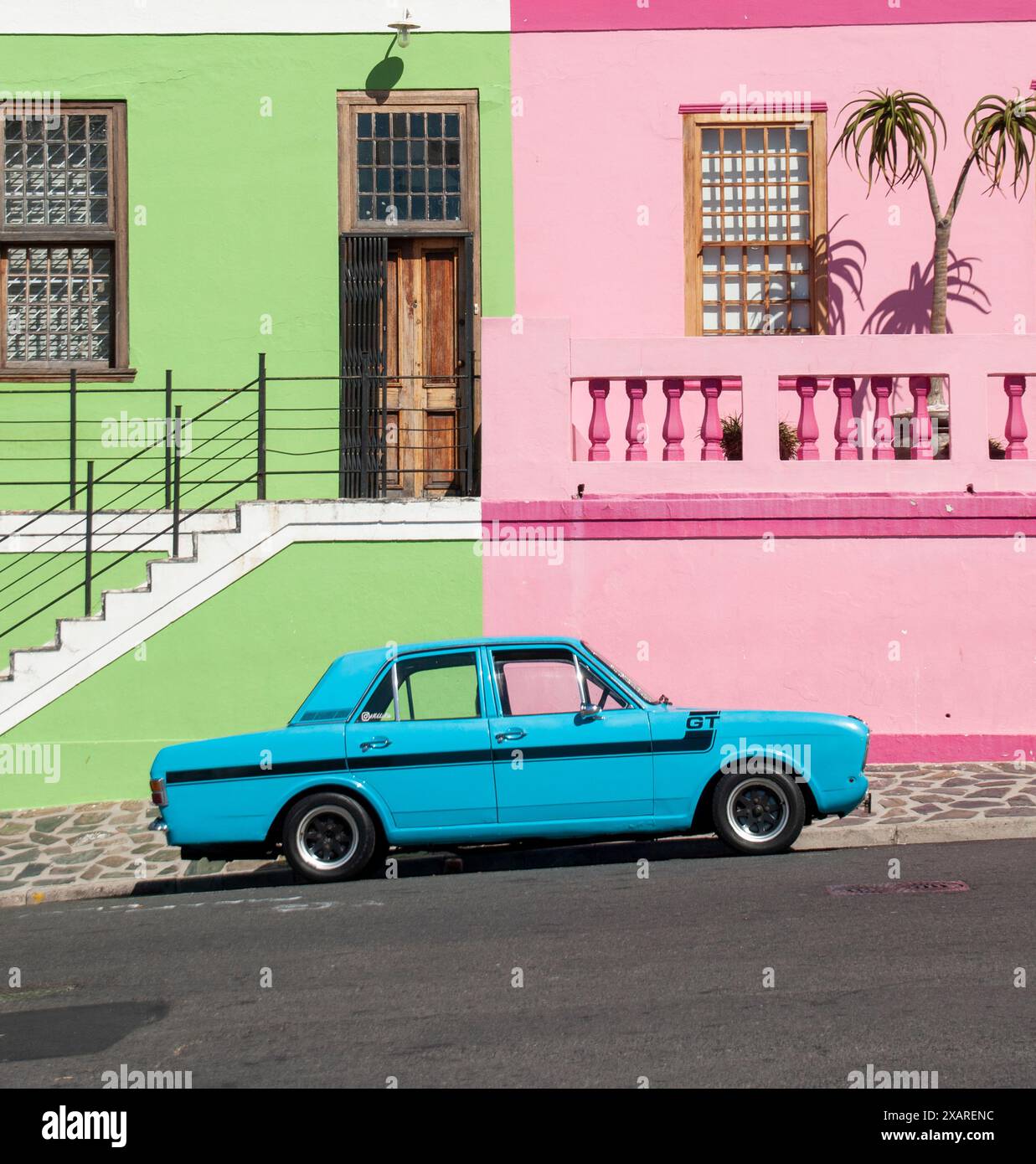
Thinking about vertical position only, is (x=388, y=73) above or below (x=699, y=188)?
above

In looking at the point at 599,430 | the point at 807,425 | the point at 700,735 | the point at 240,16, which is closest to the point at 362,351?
the point at 599,430

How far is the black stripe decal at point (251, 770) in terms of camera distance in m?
10.1

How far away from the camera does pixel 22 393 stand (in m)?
15.9

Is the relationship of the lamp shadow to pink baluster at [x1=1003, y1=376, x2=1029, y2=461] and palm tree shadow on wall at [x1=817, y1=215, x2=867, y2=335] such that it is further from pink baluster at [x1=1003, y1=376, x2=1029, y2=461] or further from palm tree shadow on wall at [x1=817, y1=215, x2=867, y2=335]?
pink baluster at [x1=1003, y1=376, x2=1029, y2=461]

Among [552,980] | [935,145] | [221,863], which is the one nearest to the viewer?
[552,980]

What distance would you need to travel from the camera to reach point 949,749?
1334 cm

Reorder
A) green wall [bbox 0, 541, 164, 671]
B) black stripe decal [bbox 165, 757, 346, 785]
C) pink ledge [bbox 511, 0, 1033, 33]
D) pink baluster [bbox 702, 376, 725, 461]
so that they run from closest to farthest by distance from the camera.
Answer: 1. black stripe decal [bbox 165, 757, 346, 785]
2. pink baluster [bbox 702, 376, 725, 461]
3. green wall [bbox 0, 541, 164, 671]
4. pink ledge [bbox 511, 0, 1033, 33]

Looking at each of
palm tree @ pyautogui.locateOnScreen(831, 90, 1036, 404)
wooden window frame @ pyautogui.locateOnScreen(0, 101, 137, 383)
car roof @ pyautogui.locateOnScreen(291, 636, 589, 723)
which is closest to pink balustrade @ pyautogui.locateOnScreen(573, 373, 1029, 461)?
palm tree @ pyautogui.locateOnScreen(831, 90, 1036, 404)

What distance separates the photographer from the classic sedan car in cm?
1015

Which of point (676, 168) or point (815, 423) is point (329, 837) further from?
point (676, 168)

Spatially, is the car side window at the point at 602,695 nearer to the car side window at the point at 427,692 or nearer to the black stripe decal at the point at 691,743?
the black stripe decal at the point at 691,743

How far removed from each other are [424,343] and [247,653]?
412 cm

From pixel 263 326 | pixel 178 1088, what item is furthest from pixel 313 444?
pixel 178 1088
